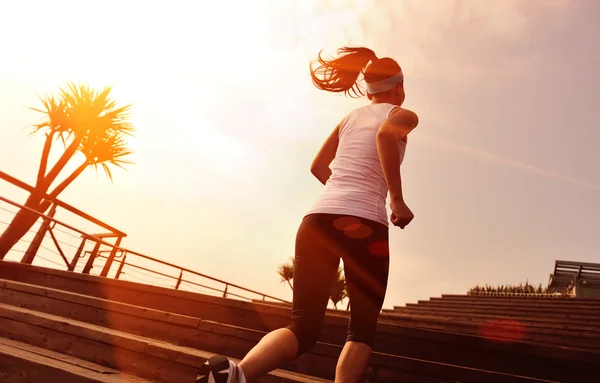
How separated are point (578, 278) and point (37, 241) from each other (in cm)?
1524

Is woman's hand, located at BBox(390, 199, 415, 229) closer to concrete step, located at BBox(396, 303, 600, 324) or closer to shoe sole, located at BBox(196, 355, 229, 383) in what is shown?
shoe sole, located at BBox(196, 355, 229, 383)

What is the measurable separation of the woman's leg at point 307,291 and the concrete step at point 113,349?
34.6 inches

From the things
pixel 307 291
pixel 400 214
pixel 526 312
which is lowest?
pixel 307 291

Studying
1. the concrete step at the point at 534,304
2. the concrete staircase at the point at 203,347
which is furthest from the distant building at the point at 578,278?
the concrete staircase at the point at 203,347

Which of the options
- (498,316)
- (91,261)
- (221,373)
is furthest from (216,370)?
(498,316)

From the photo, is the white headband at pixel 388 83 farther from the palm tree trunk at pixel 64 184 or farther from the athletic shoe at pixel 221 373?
the palm tree trunk at pixel 64 184

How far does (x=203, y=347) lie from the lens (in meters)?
3.04

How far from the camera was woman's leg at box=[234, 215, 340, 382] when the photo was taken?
1532 millimetres

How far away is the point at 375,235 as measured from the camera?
5.24ft

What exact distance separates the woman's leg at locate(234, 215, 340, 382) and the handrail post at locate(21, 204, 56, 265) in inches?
225

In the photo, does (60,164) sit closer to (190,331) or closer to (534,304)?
(190,331)

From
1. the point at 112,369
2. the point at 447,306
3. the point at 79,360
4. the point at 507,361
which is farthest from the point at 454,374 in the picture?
the point at 447,306

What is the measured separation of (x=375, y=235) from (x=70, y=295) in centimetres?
340

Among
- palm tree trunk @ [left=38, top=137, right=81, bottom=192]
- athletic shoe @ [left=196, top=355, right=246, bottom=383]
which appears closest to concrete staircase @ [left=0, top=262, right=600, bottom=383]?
athletic shoe @ [left=196, top=355, right=246, bottom=383]
